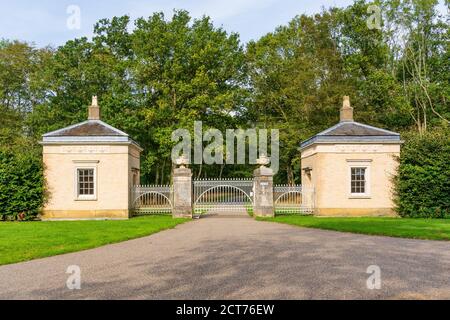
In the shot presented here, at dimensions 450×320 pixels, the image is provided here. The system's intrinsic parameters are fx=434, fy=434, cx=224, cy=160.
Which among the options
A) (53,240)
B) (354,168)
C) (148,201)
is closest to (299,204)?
(354,168)

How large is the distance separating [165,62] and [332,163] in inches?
763

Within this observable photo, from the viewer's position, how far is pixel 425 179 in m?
23.7

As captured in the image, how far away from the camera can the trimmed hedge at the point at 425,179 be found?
23.6 metres

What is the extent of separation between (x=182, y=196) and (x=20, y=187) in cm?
889

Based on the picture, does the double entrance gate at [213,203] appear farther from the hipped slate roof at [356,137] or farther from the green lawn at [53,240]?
the green lawn at [53,240]

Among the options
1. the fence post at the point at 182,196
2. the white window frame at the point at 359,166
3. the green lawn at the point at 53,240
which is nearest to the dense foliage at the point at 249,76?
the fence post at the point at 182,196

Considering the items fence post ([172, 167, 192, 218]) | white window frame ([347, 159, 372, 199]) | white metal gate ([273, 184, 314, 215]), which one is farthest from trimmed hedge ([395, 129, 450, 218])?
fence post ([172, 167, 192, 218])

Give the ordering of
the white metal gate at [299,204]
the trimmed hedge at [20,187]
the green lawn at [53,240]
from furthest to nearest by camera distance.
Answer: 1. the white metal gate at [299,204]
2. the trimmed hedge at [20,187]
3. the green lawn at [53,240]

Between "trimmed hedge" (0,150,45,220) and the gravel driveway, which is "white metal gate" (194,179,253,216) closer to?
"trimmed hedge" (0,150,45,220)

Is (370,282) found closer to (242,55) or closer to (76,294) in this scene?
(76,294)

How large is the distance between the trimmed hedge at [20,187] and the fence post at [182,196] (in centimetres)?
742

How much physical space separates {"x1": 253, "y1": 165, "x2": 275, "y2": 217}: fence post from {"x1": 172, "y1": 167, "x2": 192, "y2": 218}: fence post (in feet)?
12.0

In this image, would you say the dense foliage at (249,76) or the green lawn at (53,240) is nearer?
the green lawn at (53,240)

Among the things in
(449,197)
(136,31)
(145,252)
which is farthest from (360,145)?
(136,31)
